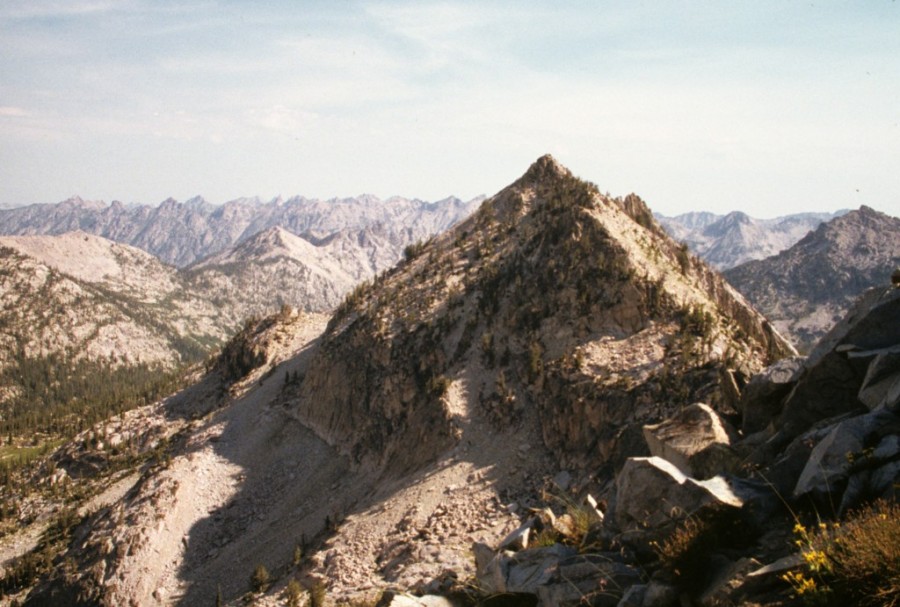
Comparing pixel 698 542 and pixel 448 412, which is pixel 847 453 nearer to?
pixel 698 542

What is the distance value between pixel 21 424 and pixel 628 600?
173599mm

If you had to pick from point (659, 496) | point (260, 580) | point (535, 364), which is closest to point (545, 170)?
point (535, 364)

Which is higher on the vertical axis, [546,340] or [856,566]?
[856,566]

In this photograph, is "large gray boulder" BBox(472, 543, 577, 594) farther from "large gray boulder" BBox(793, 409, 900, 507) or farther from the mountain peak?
the mountain peak

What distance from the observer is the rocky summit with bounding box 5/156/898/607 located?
31.0 feet

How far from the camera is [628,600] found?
8.46 m

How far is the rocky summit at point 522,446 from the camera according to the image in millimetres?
9445

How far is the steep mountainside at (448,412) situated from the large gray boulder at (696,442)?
11.8ft

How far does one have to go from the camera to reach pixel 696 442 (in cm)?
1282

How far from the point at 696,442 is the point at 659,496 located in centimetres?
313

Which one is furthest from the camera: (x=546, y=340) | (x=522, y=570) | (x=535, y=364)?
(x=546, y=340)

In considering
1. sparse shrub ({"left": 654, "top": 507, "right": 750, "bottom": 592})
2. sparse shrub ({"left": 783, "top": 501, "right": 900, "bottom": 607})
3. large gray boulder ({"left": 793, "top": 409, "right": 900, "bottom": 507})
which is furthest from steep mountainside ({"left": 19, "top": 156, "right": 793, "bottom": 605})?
sparse shrub ({"left": 783, "top": 501, "right": 900, "bottom": 607})

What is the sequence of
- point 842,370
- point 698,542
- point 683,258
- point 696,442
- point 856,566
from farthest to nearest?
point 683,258, point 696,442, point 842,370, point 698,542, point 856,566

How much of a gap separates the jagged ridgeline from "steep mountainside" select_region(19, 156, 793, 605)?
0.45 ft
